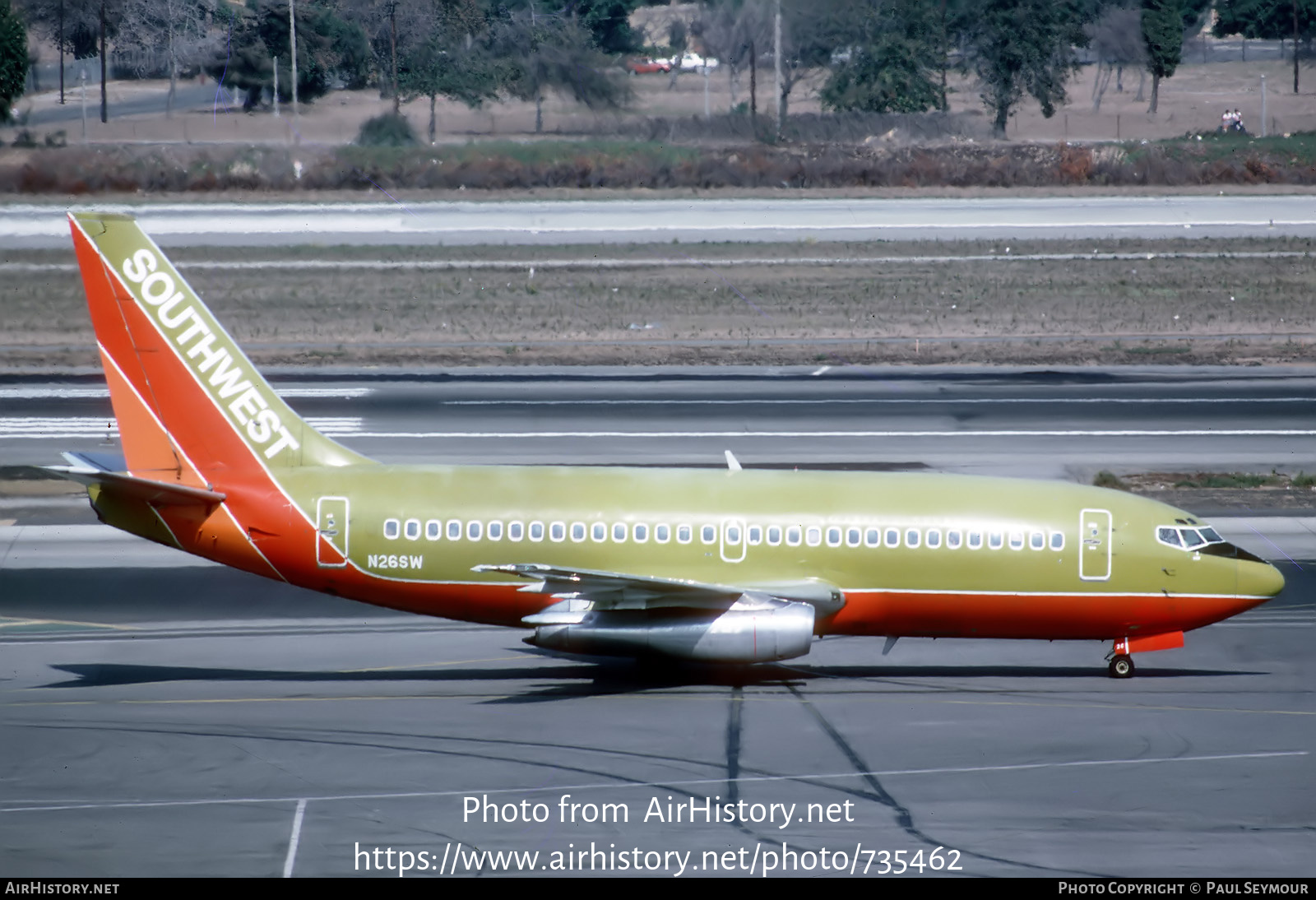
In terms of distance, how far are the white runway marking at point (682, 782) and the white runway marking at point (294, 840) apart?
0.73 feet

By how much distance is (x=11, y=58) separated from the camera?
209 ft

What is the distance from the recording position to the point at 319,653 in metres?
26.4

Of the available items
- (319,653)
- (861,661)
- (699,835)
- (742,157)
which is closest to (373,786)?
(699,835)

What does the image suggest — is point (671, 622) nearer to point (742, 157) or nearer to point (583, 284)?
point (583, 284)

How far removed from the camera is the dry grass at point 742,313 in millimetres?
56781

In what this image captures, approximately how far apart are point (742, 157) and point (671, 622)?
67364 mm

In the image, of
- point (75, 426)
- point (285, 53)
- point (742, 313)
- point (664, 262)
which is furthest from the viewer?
point (664, 262)

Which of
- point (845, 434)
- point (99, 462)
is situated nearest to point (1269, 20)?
point (845, 434)

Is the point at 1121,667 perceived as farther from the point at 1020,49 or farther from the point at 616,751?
the point at 1020,49

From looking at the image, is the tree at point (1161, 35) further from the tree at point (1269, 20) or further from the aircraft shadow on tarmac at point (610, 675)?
the aircraft shadow on tarmac at point (610, 675)

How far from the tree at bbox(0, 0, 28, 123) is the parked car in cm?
3179

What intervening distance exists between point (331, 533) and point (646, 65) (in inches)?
2595

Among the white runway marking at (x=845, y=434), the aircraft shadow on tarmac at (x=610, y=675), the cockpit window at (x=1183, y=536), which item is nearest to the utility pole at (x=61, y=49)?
the white runway marking at (x=845, y=434)

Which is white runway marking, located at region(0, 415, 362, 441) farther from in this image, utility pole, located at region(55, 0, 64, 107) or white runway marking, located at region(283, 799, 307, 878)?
utility pole, located at region(55, 0, 64, 107)
